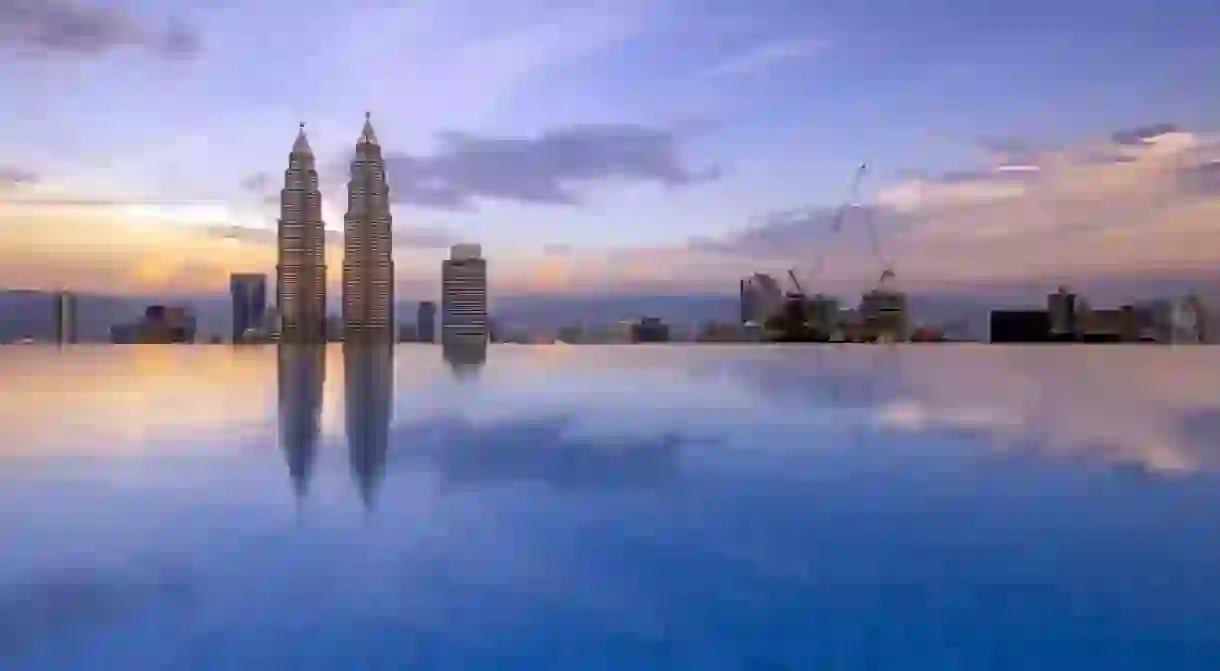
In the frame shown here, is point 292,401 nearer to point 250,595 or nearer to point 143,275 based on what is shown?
point 250,595

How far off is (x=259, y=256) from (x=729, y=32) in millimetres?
20685

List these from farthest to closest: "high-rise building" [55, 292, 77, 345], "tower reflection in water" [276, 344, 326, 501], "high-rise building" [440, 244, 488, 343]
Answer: "high-rise building" [440, 244, 488, 343]
"high-rise building" [55, 292, 77, 345]
"tower reflection in water" [276, 344, 326, 501]

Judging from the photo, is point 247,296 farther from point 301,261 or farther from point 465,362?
point 465,362

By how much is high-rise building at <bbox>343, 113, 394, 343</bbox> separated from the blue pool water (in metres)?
24.8

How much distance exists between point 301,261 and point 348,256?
186cm

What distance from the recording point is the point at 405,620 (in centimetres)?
287

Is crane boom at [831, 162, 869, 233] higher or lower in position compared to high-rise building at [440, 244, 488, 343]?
higher

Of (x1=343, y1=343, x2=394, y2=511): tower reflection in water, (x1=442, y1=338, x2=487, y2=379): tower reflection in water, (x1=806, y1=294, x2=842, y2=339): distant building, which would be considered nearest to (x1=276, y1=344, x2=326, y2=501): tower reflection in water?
(x1=343, y1=343, x2=394, y2=511): tower reflection in water

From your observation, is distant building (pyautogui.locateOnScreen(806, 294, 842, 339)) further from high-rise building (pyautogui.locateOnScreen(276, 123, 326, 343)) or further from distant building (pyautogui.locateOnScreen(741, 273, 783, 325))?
high-rise building (pyautogui.locateOnScreen(276, 123, 326, 343))

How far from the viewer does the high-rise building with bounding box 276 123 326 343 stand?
32.2 meters

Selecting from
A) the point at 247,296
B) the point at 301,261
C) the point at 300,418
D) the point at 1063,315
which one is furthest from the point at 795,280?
the point at 300,418

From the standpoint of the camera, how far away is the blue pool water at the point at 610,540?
268 centimetres

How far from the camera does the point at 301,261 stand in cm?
3322

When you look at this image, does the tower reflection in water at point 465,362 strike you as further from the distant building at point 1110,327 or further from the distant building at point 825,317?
Result: the distant building at point 1110,327
